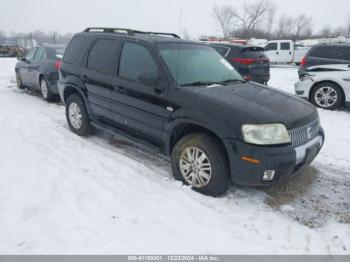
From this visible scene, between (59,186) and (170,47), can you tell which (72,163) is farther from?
(170,47)

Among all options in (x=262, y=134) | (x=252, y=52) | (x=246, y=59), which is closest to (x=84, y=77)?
(x=262, y=134)

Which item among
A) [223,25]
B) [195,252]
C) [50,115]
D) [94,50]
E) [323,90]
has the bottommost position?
[195,252]

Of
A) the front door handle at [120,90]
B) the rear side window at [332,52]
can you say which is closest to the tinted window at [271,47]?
the rear side window at [332,52]

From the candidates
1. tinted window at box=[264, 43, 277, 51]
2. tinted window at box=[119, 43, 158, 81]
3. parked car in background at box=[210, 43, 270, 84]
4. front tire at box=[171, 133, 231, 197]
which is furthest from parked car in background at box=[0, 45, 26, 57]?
front tire at box=[171, 133, 231, 197]

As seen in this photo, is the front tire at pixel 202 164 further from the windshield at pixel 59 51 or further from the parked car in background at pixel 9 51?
the parked car in background at pixel 9 51

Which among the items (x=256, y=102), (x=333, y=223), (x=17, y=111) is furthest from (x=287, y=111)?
(x=17, y=111)

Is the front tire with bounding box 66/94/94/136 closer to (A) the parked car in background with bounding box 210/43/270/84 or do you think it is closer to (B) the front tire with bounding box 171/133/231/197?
(B) the front tire with bounding box 171/133/231/197

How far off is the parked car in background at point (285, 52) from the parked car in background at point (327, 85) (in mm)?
16164

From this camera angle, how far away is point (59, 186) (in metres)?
4.01

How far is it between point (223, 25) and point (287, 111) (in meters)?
53.9

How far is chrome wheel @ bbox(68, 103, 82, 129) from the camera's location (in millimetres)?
5840

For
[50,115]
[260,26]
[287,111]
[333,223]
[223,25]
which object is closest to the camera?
[333,223]

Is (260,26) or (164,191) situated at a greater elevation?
(260,26)

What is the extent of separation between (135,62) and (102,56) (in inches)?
33.9
